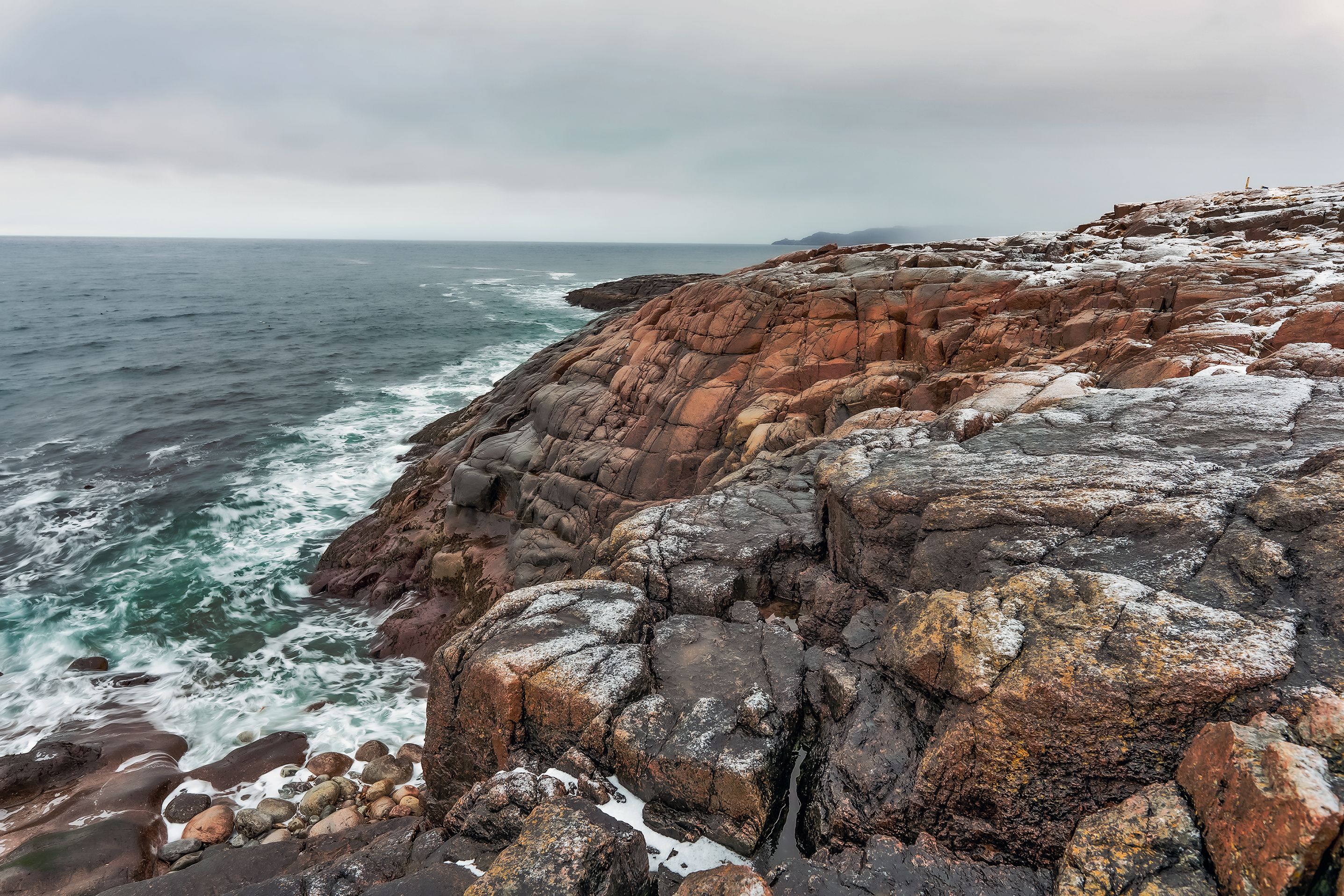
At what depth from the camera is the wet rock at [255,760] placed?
13969 millimetres

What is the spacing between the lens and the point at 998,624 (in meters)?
6.66

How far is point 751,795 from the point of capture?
698cm

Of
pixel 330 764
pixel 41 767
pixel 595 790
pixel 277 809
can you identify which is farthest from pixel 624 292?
pixel 595 790

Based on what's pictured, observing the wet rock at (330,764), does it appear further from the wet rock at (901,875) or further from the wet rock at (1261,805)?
the wet rock at (1261,805)

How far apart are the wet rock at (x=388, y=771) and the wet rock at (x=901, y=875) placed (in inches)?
399

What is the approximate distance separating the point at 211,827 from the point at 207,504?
20445mm

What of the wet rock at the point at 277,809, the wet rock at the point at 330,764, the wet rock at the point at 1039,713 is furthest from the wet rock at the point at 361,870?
the wet rock at the point at 330,764

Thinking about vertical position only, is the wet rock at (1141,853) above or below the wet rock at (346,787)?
above

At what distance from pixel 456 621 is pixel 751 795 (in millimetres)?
14911

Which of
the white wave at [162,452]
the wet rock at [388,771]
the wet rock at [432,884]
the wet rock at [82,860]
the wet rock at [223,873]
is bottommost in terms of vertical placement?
the wet rock at [82,860]

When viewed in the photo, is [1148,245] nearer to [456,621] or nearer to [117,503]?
[456,621]

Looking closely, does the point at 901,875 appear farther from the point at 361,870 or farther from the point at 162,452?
the point at 162,452

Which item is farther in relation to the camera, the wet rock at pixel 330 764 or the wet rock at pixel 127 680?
the wet rock at pixel 127 680

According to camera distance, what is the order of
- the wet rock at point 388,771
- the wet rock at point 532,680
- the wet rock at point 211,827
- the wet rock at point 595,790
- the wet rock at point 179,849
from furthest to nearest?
the wet rock at point 388,771 → the wet rock at point 211,827 → the wet rock at point 179,849 → the wet rock at point 532,680 → the wet rock at point 595,790
